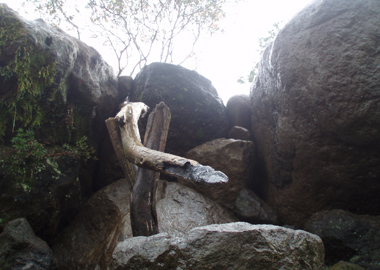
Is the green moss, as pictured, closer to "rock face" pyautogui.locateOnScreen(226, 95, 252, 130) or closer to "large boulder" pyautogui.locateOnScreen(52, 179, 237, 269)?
"large boulder" pyautogui.locateOnScreen(52, 179, 237, 269)

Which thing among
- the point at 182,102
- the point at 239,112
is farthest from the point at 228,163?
the point at 182,102

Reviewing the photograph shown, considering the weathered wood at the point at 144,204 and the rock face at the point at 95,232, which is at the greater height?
the weathered wood at the point at 144,204

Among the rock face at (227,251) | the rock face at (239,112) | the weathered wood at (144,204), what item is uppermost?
the rock face at (239,112)

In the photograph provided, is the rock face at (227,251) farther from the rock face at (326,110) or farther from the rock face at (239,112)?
the rock face at (239,112)

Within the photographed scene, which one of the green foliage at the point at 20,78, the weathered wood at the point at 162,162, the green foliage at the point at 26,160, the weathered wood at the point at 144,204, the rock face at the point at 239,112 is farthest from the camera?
the rock face at the point at 239,112

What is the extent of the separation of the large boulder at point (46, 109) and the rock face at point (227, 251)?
2299mm

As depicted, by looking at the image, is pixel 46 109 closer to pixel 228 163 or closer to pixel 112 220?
pixel 112 220

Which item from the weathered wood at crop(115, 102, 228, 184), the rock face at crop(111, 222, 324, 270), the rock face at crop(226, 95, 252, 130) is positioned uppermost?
the rock face at crop(226, 95, 252, 130)

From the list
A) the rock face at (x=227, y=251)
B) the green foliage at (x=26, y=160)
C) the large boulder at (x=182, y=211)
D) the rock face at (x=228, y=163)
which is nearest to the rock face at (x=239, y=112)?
the rock face at (x=228, y=163)

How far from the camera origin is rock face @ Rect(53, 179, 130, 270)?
3.78 m

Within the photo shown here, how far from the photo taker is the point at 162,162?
1.94 metres

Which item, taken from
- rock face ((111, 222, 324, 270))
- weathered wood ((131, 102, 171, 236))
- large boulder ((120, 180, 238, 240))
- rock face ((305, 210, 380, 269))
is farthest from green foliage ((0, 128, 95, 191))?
rock face ((305, 210, 380, 269))

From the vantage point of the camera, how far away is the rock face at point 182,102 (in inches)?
209

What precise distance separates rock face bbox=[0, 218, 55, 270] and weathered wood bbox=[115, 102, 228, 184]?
6.89 ft
